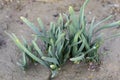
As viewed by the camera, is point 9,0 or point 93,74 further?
point 9,0

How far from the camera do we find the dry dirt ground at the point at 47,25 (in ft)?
8.73

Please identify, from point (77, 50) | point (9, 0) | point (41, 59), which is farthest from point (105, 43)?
point (9, 0)

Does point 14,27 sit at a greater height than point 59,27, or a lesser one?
lesser

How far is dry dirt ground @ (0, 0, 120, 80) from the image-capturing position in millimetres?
2660

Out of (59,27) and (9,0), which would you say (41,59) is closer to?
(59,27)

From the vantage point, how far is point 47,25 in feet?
9.95

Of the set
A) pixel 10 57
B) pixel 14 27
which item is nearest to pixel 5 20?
pixel 14 27

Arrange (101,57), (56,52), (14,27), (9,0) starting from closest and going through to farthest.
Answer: (56,52) < (101,57) < (14,27) < (9,0)

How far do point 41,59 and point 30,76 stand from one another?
173mm

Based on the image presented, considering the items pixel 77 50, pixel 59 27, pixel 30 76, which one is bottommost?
pixel 30 76

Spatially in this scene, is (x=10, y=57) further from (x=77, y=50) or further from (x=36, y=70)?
(x=77, y=50)

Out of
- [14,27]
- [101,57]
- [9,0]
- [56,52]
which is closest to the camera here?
[56,52]

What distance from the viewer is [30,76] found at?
266 centimetres

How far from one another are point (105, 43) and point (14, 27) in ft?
2.73
